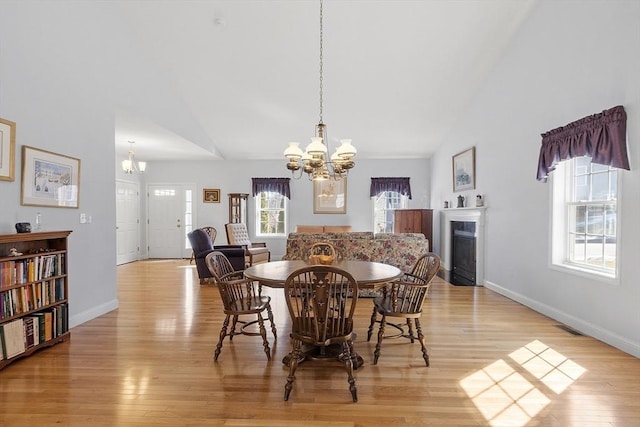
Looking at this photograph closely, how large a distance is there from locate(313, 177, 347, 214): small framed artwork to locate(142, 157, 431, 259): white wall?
0.11 metres

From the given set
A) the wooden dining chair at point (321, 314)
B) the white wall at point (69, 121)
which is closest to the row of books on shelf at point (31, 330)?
the white wall at point (69, 121)

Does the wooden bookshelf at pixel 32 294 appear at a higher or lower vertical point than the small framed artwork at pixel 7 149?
lower

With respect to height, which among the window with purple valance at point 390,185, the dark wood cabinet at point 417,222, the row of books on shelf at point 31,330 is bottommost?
the row of books on shelf at point 31,330

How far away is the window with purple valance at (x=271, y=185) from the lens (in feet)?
26.9

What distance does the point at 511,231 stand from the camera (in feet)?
15.1

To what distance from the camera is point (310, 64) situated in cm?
508

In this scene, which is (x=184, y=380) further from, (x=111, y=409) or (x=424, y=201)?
(x=424, y=201)

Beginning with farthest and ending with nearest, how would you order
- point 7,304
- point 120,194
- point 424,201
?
point 424,201
point 120,194
point 7,304

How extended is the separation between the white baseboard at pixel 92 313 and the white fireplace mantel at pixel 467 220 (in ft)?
17.4

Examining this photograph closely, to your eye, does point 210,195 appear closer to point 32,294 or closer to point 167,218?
point 167,218

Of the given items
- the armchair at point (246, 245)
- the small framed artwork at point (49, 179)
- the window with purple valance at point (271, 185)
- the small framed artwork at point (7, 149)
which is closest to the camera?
the small framed artwork at point (7, 149)

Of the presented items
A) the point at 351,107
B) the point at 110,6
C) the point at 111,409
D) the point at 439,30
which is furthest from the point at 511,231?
the point at 110,6

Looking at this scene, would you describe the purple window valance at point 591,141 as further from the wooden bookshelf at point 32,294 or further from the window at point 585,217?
the wooden bookshelf at point 32,294

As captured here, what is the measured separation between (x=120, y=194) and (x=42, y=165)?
15.7ft
